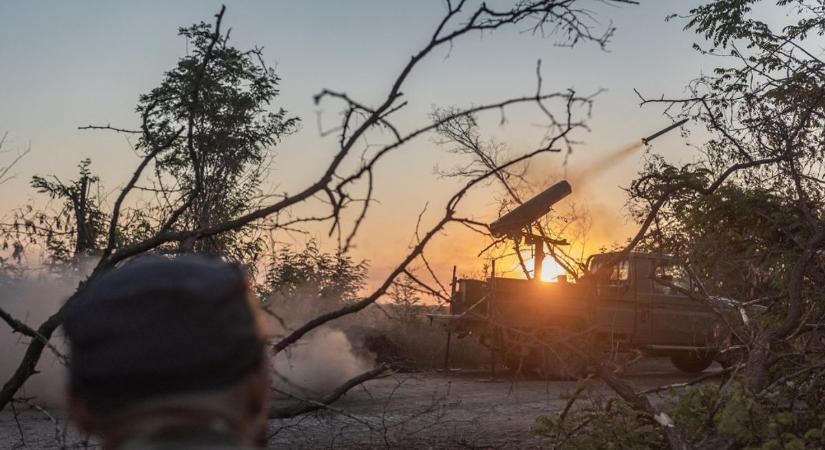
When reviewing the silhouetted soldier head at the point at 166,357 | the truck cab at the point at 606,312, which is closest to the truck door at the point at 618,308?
the truck cab at the point at 606,312

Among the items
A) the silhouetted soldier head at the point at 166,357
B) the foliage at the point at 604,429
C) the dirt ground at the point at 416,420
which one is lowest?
the dirt ground at the point at 416,420

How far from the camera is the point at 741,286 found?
26.9ft

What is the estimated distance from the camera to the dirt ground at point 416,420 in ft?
24.4

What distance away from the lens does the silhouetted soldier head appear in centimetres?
79

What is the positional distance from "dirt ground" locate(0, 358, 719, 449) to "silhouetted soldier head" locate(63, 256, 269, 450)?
377cm

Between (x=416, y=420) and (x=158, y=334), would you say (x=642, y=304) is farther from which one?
(x=158, y=334)

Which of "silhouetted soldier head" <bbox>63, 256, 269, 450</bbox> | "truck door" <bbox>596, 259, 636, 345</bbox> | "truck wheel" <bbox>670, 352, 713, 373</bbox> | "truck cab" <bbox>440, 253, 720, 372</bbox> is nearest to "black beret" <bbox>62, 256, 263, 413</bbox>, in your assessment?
"silhouetted soldier head" <bbox>63, 256, 269, 450</bbox>

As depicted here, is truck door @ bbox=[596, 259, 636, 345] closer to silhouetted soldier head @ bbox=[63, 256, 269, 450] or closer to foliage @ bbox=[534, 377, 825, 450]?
foliage @ bbox=[534, 377, 825, 450]

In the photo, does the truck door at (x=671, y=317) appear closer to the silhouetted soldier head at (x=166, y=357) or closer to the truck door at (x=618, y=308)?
the truck door at (x=618, y=308)

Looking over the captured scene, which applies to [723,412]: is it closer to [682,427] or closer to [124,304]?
[682,427]

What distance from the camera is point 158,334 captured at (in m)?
0.82

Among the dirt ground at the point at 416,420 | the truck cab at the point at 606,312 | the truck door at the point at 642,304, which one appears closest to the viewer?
the dirt ground at the point at 416,420

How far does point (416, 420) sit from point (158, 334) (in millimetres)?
8687

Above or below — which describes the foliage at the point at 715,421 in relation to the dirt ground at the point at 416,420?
above
